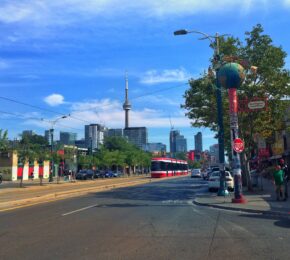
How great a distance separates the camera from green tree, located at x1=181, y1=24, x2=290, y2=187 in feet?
88.8

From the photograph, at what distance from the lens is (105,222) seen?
46.6 feet

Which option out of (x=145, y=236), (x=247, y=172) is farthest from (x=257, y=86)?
(x=145, y=236)

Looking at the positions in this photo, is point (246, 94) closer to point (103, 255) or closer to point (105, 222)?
point (105, 222)

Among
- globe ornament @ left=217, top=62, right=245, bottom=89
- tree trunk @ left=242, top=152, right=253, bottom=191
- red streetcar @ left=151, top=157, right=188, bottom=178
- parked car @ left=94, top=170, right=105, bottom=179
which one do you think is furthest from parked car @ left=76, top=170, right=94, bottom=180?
globe ornament @ left=217, top=62, right=245, bottom=89

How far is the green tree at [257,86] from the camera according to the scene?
27.1m

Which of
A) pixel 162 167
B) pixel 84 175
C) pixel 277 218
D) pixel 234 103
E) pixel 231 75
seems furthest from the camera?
pixel 84 175

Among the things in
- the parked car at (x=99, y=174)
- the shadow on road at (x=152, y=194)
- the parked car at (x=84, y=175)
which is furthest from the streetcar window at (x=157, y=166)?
the shadow on road at (x=152, y=194)

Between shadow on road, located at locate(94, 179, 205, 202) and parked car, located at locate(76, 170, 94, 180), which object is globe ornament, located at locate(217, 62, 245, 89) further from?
parked car, located at locate(76, 170, 94, 180)

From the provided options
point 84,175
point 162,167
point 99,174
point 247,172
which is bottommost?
point 247,172

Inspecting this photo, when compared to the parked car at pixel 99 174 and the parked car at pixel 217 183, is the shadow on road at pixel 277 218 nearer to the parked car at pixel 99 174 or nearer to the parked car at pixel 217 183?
the parked car at pixel 217 183

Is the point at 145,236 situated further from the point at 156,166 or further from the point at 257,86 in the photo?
the point at 156,166

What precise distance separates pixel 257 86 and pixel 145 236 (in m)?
18.3

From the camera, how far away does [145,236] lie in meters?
11.2

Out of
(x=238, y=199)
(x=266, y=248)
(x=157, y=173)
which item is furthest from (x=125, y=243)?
(x=157, y=173)
